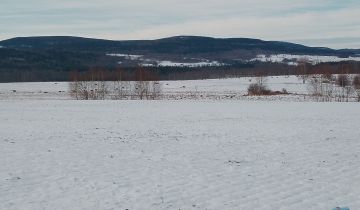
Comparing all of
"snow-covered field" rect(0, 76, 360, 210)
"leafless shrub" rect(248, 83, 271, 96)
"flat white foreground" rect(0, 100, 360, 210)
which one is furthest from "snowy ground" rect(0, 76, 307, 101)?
"flat white foreground" rect(0, 100, 360, 210)

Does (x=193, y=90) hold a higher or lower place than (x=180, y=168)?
lower

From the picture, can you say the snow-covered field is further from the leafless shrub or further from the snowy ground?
the leafless shrub

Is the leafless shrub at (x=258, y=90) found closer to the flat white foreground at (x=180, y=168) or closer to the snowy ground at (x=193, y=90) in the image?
the snowy ground at (x=193, y=90)

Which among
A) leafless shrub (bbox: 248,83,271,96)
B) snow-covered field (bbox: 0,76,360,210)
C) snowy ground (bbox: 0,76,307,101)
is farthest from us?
snowy ground (bbox: 0,76,307,101)

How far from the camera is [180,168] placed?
1577 cm

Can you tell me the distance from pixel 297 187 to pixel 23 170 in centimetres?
818

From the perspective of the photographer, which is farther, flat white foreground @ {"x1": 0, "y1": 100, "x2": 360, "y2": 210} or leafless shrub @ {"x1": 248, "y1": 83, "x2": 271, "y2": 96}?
leafless shrub @ {"x1": 248, "y1": 83, "x2": 271, "y2": 96}

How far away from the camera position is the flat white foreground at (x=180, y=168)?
38.4 ft

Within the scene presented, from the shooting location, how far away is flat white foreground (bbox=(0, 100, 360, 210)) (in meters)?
11.7

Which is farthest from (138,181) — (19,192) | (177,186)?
(19,192)

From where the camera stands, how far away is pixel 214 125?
99.8ft

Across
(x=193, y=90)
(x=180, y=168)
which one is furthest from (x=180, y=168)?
(x=193, y=90)

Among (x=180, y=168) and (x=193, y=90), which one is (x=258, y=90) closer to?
(x=193, y=90)

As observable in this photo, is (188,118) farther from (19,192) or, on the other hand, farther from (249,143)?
(19,192)
